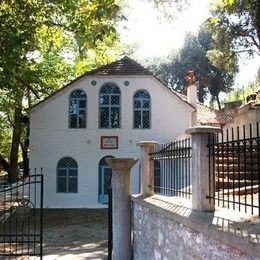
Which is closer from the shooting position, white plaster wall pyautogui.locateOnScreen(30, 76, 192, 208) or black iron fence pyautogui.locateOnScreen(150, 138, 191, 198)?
black iron fence pyautogui.locateOnScreen(150, 138, 191, 198)

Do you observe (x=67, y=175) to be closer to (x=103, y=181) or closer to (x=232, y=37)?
(x=103, y=181)

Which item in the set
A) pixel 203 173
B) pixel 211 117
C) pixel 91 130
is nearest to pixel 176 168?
pixel 203 173

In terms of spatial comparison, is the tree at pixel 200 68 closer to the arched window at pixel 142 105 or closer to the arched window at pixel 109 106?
the arched window at pixel 142 105

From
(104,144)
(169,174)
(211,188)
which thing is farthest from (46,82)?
(211,188)

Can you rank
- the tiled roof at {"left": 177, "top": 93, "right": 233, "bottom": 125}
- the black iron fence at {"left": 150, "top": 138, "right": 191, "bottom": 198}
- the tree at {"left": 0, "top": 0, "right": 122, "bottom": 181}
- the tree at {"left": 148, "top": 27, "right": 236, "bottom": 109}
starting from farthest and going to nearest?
the tree at {"left": 148, "top": 27, "right": 236, "bottom": 109}, the tiled roof at {"left": 177, "top": 93, "right": 233, "bottom": 125}, the tree at {"left": 0, "top": 0, "right": 122, "bottom": 181}, the black iron fence at {"left": 150, "top": 138, "right": 191, "bottom": 198}

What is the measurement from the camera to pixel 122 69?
84.3 ft

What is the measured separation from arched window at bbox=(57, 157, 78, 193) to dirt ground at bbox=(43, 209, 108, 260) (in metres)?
1.42

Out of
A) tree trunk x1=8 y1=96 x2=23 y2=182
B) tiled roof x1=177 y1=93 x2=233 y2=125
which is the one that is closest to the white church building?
tiled roof x1=177 y1=93 x2=233 y2=125

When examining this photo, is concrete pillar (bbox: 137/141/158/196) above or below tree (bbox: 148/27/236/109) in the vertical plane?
below

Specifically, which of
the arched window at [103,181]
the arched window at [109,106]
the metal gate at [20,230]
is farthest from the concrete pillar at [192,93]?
the metal gate at [20,230]

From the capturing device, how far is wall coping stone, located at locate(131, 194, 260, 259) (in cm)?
405

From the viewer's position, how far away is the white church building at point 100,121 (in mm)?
24953

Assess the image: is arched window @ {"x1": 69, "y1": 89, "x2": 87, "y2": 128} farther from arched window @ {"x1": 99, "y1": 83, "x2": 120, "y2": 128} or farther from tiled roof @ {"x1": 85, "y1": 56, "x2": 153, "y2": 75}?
tiled roof @ {"x1": 85, "y1": 56, "x2": 153, "y2": 75}

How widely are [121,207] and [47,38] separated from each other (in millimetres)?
15240
